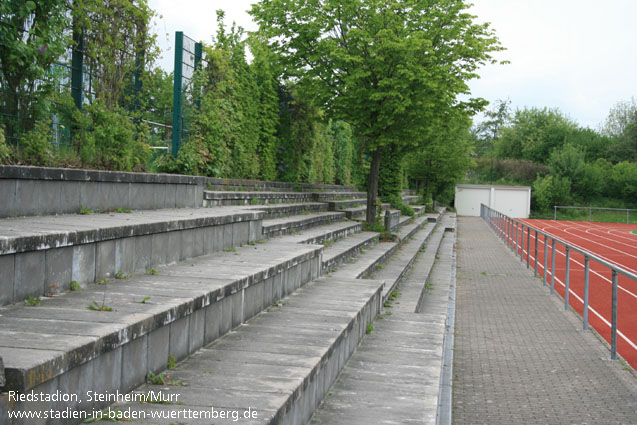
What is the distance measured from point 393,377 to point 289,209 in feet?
22.4

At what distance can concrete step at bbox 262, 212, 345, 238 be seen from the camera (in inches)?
298

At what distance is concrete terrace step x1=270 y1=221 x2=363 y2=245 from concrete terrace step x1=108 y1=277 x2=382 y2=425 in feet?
8.59

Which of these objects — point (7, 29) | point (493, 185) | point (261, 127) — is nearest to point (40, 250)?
point (7, 29)

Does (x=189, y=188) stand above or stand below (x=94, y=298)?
above

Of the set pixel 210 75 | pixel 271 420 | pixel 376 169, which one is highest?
pixel 210 75

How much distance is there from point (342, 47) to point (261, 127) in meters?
2.59

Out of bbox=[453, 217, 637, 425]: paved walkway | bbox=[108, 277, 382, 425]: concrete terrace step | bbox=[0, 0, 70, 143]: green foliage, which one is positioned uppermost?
bbox=[0, 0, 70, 143]: green foliage

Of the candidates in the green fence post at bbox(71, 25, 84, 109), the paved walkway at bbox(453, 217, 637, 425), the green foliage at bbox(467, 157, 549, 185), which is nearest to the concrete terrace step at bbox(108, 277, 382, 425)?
the paved walkway at bbox(453, 217, 637, 425)

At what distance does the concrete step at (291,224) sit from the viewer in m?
7.57

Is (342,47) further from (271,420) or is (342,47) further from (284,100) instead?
(271,420)

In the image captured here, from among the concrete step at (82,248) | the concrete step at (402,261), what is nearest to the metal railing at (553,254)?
the concrete step at (402,261)

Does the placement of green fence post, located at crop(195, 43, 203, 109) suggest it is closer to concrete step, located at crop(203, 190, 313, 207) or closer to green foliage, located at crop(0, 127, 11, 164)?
concrete step, located at crop(203, 190, 313, 207)

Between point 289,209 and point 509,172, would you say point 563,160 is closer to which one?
point 509,172

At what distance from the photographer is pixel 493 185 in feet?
172
